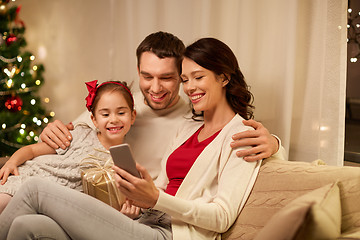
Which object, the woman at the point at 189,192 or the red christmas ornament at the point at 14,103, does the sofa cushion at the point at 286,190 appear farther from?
the red christmas ornament at the point at 14,103

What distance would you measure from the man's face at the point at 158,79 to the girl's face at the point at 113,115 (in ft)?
0.52

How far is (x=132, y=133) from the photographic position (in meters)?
2.28

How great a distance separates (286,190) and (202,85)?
58 cm

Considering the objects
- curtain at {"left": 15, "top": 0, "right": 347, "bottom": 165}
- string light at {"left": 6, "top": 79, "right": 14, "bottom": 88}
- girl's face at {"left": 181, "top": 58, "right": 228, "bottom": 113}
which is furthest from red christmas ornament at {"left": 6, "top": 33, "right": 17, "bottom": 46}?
girl's face at {"left": 181, "top": 58, "right": 228, "bottom": 113}

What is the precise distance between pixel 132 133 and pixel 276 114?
859 millimetres

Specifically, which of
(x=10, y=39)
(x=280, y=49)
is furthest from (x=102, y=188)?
(x=10, y=39)

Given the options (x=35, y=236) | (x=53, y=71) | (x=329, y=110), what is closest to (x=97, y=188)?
(x=35, y=236)

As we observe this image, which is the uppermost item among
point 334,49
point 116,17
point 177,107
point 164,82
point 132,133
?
point 116,17

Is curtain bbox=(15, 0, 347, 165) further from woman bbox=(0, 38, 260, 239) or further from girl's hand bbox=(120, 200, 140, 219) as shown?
girl's hand bbox=(120, 200, 140, 219)

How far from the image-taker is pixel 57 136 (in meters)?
2.10

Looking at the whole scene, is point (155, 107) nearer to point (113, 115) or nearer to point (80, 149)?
point (113, 115)

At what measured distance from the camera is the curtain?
2.03 m

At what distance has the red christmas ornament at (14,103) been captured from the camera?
3.25 metres

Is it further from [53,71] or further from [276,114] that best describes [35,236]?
[53,71]
